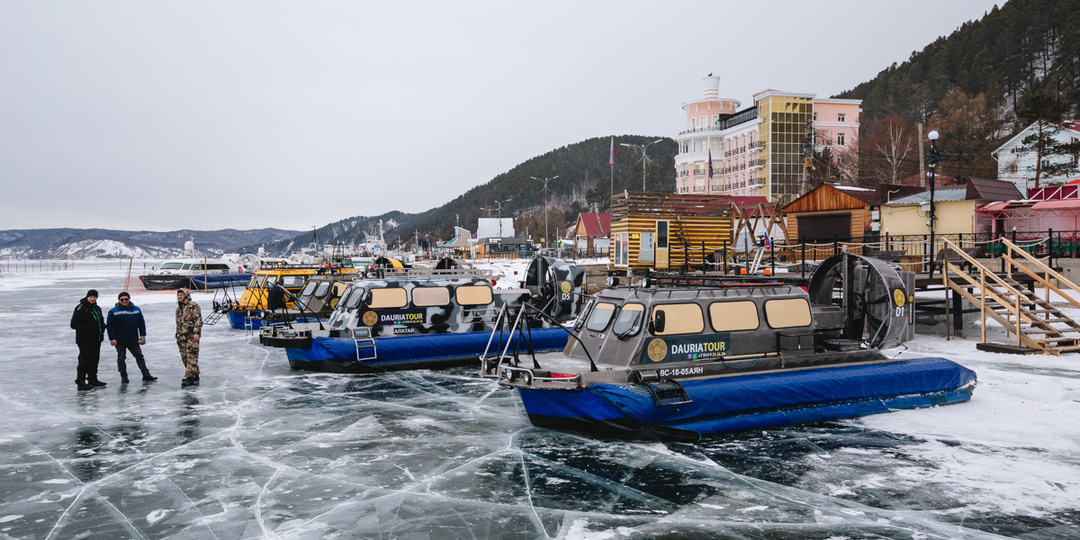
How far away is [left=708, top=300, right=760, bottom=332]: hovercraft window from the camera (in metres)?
9.52

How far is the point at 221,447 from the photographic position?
857 cm

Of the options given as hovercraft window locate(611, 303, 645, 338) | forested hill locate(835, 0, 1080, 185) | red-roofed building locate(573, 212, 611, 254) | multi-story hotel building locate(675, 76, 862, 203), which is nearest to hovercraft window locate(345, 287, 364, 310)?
hovercraft window locate(611, 303, 645, 338)

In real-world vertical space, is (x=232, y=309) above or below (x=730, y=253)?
below

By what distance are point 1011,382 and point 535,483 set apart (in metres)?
8.77

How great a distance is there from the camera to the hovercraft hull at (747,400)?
848 centimetres

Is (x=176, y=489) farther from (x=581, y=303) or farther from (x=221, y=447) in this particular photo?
(x=581, y=303)

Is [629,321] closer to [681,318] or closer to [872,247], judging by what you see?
[681,318]

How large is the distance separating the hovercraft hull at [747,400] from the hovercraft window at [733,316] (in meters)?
0.74

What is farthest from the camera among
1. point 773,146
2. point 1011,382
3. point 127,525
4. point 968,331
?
point 773,146

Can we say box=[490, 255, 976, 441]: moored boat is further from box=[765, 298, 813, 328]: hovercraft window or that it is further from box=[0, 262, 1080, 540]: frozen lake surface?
box=[0, 262, 1080, 540]: frozen lake surface

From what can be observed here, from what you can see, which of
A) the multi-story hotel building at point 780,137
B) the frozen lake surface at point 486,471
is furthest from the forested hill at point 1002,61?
the frozen lake surface at point 486,471

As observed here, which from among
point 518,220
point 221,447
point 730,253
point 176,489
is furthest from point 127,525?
point 518,220

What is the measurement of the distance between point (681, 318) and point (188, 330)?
27.4 ft

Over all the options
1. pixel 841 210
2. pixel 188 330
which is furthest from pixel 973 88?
pixel 188 330
